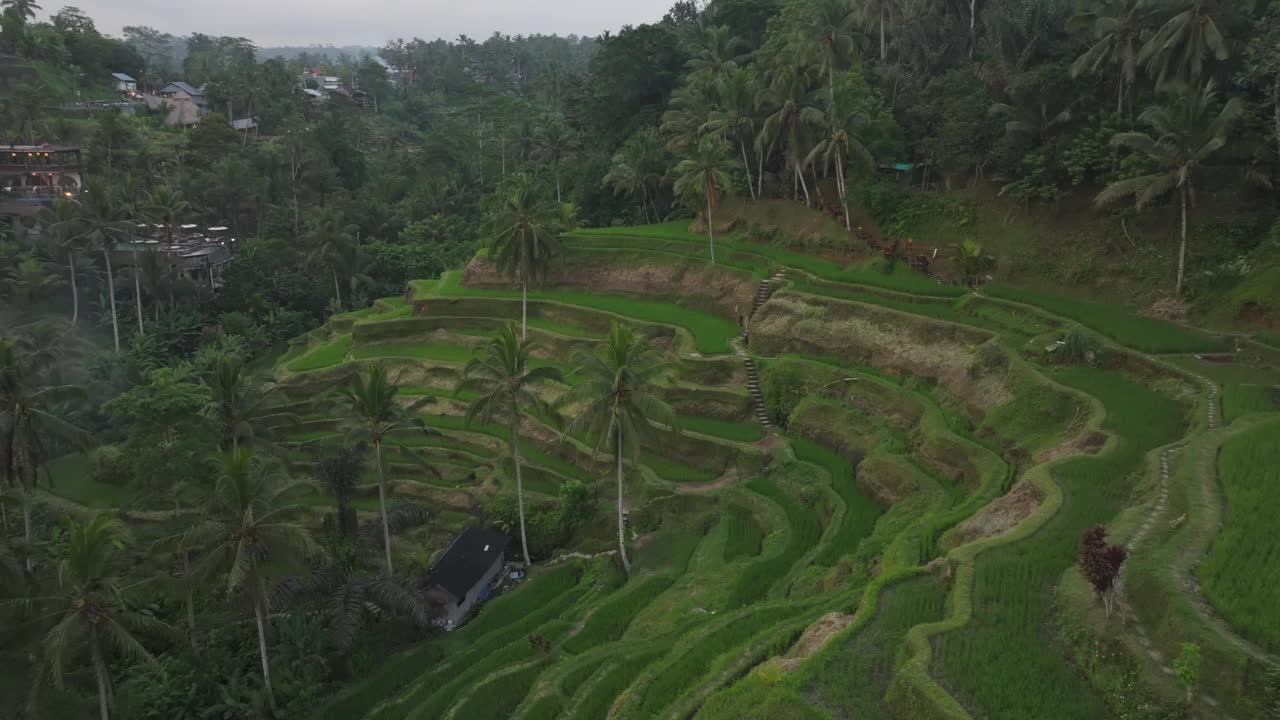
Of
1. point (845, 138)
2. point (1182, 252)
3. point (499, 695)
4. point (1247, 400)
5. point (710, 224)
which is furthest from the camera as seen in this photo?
point (710, 224)

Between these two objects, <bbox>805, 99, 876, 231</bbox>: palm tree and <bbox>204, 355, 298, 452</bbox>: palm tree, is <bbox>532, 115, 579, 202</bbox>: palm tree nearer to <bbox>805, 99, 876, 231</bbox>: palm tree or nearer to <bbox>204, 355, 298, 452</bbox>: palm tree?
<bbox>805, 99, 876, 231</bbox>: palm tree

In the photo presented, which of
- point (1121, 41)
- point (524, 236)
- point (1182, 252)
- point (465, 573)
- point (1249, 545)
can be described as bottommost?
point (465, 573)

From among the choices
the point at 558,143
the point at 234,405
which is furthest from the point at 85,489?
the point at 558,143

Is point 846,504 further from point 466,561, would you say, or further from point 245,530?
point 245,530

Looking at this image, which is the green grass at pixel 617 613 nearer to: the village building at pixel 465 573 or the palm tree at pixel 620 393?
the palm tree at pixel 620 393

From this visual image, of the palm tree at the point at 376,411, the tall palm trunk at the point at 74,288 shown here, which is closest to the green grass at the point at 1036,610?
the palm tree at the point at 376,411

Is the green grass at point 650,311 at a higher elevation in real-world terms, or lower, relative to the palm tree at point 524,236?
lower
